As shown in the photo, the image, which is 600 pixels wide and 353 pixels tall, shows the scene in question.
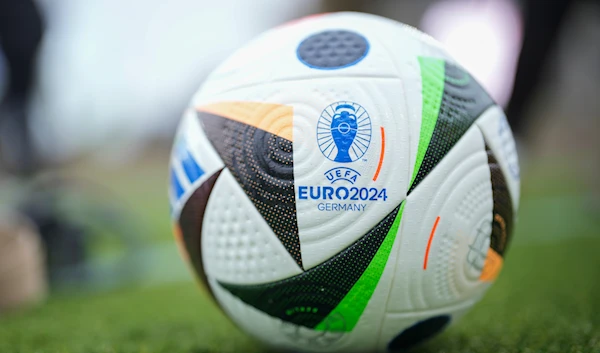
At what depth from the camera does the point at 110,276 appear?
458 cm

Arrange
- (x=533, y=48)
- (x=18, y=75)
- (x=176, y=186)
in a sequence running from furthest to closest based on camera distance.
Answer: (x=533, y=48), (x=18, y=75), (x=176, y=186)

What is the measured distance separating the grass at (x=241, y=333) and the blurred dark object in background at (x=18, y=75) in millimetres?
2143

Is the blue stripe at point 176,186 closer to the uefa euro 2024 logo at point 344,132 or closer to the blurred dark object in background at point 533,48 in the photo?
the uefa euro 2024 logo at point 344,132

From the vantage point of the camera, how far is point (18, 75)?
563 cm

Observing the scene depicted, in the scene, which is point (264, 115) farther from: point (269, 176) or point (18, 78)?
point (18, 78)

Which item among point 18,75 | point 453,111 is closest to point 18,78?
point 18,75

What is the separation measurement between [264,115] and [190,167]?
14.0 inches

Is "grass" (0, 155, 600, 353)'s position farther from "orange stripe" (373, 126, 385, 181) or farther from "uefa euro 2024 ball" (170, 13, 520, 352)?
"orange stripe" (373, 126, 385, 181)

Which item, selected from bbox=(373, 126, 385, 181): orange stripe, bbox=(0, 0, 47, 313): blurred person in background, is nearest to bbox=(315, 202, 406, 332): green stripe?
bbox=(373, 126, 385, 181): orange stripe

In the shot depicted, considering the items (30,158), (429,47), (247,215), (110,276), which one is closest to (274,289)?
(247,215)

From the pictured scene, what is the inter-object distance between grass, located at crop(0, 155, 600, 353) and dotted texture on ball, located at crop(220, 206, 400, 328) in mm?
521

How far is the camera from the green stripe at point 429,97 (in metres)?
1.66

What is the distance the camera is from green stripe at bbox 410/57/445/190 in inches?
65.2

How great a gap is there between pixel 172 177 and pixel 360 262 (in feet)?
2.68
